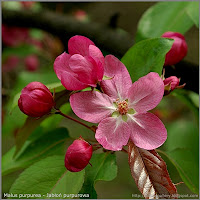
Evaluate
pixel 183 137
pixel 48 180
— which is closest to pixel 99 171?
pixel 48 180

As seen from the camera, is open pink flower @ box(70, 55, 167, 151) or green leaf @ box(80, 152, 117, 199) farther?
green leaf @ box(80, 152, 117, 199)

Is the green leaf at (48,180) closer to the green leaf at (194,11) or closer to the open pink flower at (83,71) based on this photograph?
the open pink flower at (83,71)

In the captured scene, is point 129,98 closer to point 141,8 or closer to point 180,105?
point 180,105

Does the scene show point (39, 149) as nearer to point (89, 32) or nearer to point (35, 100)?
point (35, 100)

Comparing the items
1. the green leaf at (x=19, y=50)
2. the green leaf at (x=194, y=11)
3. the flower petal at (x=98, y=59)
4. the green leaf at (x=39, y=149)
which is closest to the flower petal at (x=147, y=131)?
the flower petal at (x=98, y=59)

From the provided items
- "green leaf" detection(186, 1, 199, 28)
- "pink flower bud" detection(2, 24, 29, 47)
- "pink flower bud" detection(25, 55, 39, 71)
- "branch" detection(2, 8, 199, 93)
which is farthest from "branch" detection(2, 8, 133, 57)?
"pink flower bud" detection(25, 55, 39, 71)

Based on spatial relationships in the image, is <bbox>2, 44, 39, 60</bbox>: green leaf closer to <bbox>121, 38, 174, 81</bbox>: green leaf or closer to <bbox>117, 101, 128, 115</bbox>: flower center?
<bbox>121, 38, 174, 81</bbox>: green leaf
